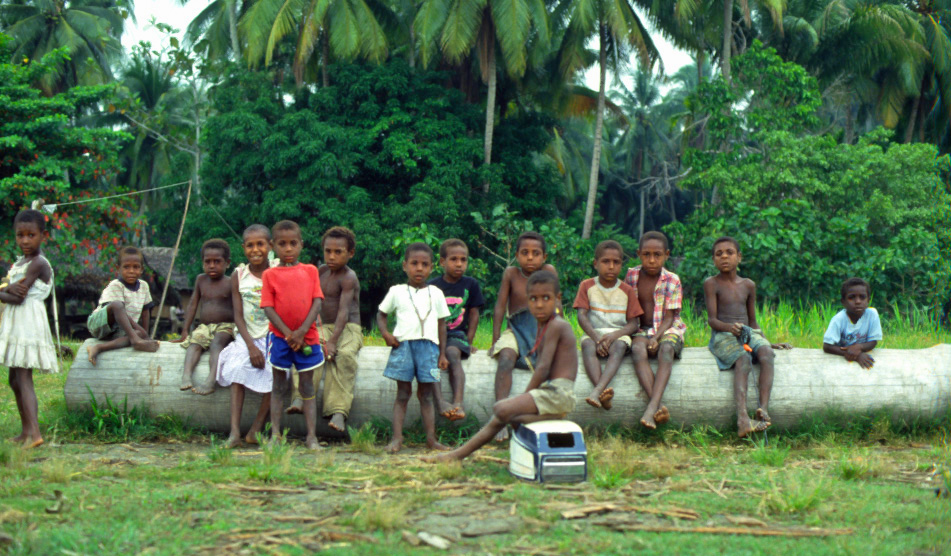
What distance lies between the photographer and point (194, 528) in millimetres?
3744

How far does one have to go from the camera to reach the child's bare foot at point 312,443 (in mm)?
5832

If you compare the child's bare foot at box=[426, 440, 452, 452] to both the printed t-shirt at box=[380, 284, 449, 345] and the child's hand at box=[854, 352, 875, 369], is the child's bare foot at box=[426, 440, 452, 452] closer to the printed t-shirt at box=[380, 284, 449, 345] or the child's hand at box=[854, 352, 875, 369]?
the printed t-shirt at box=[380, 284, 449, 345]

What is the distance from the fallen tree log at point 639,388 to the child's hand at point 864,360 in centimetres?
4

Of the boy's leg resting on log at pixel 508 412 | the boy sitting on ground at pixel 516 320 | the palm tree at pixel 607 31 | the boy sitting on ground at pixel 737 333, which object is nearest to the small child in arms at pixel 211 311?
the boy sitting on ground at pixel 516 320

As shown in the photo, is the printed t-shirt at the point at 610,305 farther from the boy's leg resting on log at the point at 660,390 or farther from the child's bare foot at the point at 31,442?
the child's bare foot at the point at 31,442

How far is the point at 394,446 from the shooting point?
583 cm

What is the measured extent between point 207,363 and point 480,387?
2066 millimetres

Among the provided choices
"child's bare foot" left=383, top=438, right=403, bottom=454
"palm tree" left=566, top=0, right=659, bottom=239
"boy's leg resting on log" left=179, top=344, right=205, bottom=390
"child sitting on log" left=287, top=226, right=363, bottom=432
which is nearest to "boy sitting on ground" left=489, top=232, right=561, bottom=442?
"child's bare foot" left=383, top=438, right=403, bottom=454

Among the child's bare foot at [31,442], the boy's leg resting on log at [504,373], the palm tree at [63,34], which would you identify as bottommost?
the child's bare foot at [31,442]

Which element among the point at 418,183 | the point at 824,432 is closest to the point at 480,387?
the point at 824,432

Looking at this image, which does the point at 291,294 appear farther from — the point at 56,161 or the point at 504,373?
the point at 56,161

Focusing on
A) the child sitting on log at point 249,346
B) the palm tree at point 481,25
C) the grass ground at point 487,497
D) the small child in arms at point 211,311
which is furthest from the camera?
the palm tree at point 481,25

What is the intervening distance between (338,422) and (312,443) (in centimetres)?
23

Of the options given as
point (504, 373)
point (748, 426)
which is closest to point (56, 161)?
point (504, 373)
